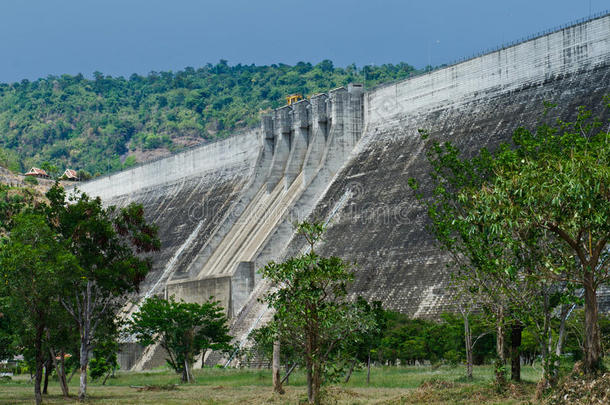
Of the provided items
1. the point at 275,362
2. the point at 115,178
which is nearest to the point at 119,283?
the point at 275,362

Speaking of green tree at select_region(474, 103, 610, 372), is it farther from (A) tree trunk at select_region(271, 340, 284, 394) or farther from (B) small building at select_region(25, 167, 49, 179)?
(B) small building at select_region(25, 167, 49, 179)

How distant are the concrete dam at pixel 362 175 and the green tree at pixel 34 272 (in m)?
12.5

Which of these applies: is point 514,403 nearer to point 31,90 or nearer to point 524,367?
point 524,367

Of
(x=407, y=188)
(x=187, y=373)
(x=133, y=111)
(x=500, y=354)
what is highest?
(x=133, y=111)

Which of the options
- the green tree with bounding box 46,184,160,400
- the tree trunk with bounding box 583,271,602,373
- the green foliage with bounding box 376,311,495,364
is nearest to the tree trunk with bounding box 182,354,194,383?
the green tree with bounding box 46,184,160,400

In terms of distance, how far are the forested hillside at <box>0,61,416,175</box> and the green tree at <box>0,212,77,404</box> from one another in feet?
313

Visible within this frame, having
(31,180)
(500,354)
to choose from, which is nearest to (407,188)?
(500,354)

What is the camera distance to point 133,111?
155 meters

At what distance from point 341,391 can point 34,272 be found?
8017 millimetres

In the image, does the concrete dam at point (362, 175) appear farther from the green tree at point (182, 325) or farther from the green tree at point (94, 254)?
the green tree at point (94, 254)

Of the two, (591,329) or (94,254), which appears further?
(94,254)

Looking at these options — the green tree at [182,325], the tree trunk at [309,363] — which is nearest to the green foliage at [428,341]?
the green tree at [182,325]

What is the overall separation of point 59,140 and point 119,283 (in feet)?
394

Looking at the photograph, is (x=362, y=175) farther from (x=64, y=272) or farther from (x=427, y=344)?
(x=64, y=272)
